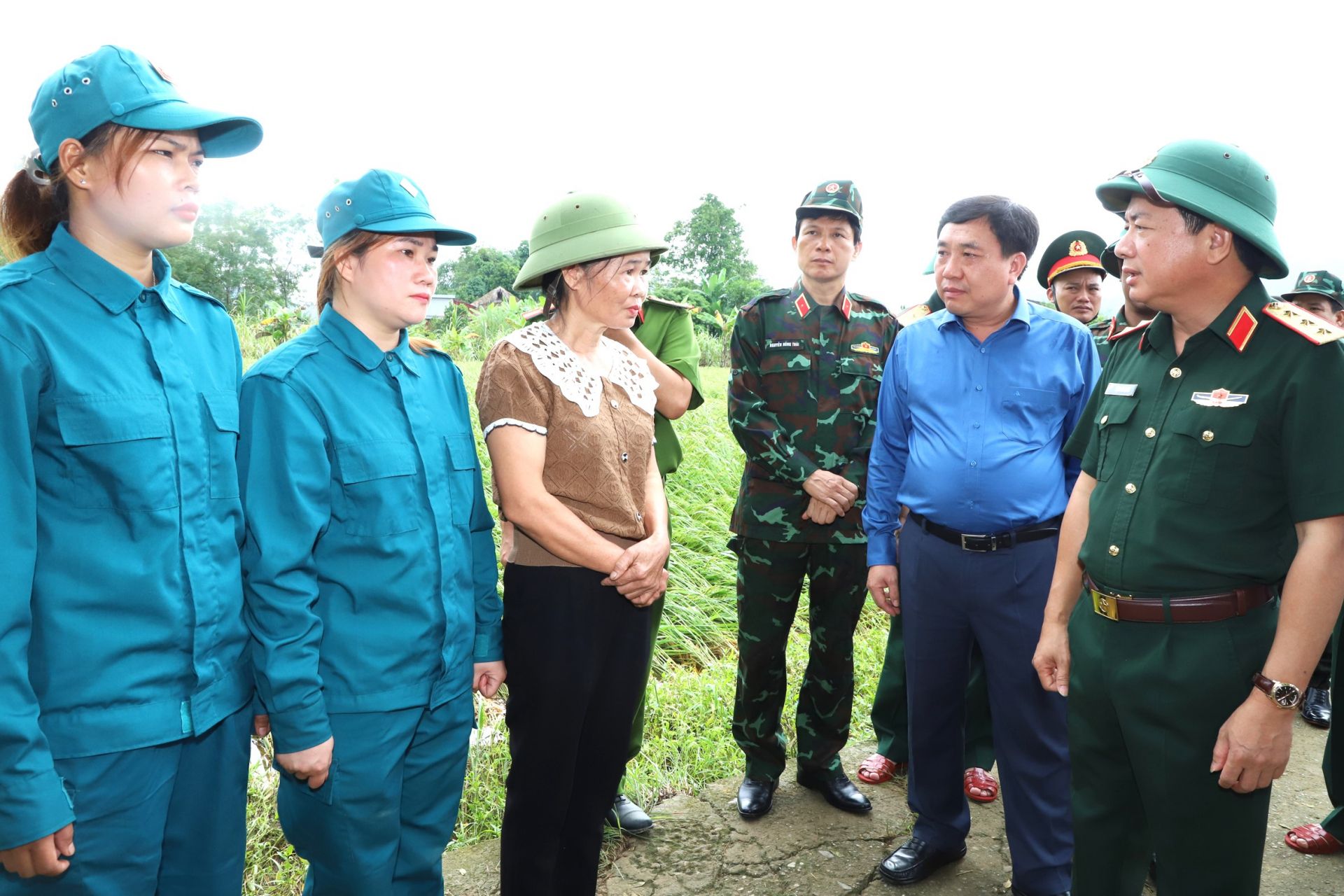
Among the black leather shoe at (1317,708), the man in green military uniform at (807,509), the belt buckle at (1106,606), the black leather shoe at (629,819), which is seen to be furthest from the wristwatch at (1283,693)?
the black leather shoe at (1317,708)

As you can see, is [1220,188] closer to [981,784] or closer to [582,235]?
[582,235]

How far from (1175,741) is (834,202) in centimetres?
215

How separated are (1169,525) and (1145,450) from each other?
7.7 inches

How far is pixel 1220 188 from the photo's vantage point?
1.94 metres

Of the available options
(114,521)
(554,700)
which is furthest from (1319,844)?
(114,521)

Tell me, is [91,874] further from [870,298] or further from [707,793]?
[870,298]

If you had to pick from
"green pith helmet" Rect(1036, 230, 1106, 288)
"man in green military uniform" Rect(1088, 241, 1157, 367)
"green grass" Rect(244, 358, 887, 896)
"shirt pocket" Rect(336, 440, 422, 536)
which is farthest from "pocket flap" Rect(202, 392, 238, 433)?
"green pith helmet" Rect(1036, 230, 1106, 288)

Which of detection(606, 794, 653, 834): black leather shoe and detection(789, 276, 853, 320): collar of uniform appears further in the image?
detection(789, 276, 853, 320): collar of uniform

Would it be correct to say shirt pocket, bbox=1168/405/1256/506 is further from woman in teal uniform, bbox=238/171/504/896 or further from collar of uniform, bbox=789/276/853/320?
woman in teal uniform, bbox=238/171/504/896

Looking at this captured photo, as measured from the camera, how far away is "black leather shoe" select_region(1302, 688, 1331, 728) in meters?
4.06

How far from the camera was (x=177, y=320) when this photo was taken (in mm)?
1709

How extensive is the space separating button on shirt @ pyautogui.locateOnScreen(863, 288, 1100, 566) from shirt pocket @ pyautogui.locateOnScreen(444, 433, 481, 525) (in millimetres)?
1433

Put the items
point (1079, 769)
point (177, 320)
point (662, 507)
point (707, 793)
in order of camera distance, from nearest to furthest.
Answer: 1. point (177, 320)
2. point (1079, 769)
3. point (662, 507)
4. point (707, 793)

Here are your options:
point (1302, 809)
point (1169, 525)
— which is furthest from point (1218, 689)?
point (1302, 809)
